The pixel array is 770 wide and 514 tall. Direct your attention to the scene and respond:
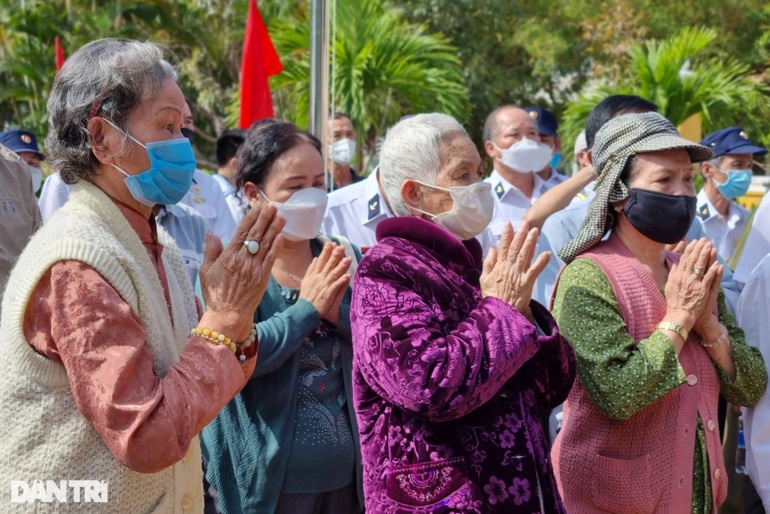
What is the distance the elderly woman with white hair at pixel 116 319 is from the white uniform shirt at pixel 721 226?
206 inches

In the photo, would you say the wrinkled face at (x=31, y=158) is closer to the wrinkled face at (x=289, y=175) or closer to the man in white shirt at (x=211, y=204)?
the man in white shirt at (x=211, y=204)

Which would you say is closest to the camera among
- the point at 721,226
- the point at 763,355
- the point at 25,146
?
the point at 763,355

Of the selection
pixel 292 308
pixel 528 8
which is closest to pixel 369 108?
pixel 292 308

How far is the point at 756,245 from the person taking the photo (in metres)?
4.20

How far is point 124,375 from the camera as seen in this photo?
206 cm

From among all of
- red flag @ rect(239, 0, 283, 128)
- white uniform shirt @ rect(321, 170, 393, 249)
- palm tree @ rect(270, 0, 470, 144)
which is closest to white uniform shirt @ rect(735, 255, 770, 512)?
white uniform shirt @ rect(321, 170, 393, 249)

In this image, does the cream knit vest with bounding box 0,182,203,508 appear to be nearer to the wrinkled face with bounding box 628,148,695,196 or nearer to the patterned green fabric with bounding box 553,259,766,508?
the patterned green fabric with bounding box 553,259,766,508

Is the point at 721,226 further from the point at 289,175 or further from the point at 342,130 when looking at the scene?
the point at 289,175

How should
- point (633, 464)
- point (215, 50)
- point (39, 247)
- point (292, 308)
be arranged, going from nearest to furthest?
point (39, 247), point (633, 464), point (292, 308), point (215, 50)

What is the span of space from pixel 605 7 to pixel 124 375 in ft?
72.9

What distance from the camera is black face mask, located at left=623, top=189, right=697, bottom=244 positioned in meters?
3.29

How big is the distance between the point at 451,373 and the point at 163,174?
0.89 meters

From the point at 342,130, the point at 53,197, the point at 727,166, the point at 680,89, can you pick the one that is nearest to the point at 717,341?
the point at 53,197

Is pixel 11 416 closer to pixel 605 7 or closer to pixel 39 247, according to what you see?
pixel 39 247
